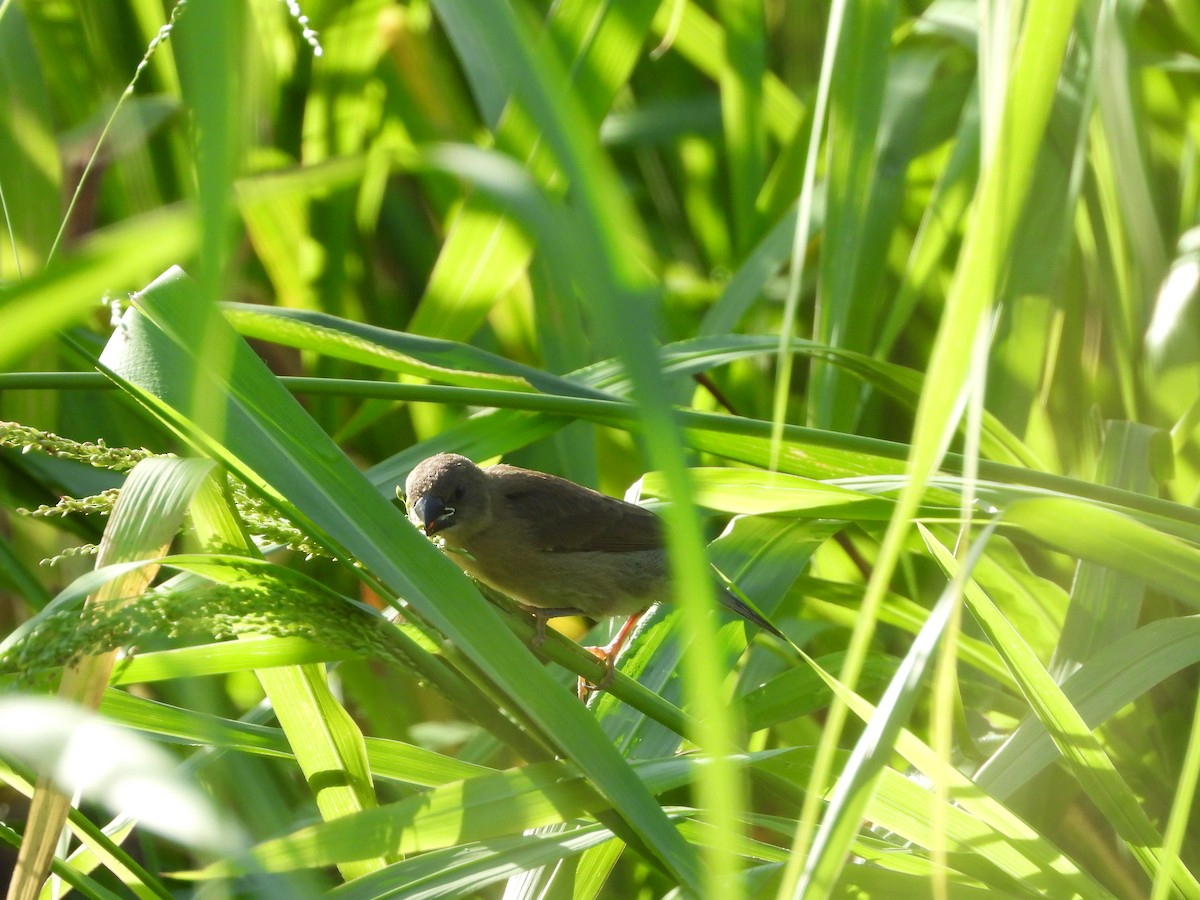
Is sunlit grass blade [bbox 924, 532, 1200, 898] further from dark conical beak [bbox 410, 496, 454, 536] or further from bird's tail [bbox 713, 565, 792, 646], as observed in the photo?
dark conical beak [bbox 410, 496, 454, 536]

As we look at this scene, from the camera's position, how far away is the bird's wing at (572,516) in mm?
2332

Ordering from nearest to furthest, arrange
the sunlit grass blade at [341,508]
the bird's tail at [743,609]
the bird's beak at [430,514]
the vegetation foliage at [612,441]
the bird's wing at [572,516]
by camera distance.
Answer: the vegetation foliage at [612,441], the sunlit grass blade at [341,508], the bird's tail at [743,609], the bird's beak at [430,514], the bird's wing at [572,516]

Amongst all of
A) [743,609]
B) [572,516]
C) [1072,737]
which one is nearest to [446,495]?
[572,516]

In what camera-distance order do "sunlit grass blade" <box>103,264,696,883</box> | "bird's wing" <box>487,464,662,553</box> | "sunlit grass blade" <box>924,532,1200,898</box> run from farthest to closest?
"bird's wing" <box>487,464,662,553</box>, "sunlit grass blade" <box>924,532,1200,898</box>, "sunlit grass blade" <box>103,264,696,883</box>

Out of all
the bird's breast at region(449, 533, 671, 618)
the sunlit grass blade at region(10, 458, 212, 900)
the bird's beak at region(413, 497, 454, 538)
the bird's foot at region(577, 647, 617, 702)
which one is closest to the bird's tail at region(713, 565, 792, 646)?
the bird's foot at region(577, 647, 617, 702)

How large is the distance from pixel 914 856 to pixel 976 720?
0.89 metres

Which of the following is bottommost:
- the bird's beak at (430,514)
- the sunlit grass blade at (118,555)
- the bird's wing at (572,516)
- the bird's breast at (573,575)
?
the bird's breast at (573,575)

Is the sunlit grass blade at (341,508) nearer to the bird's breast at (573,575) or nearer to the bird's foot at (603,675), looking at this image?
the bird's foot at (603,675)

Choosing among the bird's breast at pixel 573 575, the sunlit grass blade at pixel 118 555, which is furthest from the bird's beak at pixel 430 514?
the sunlit grass blade at pixel 118 555

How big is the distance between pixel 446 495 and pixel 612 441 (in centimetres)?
75

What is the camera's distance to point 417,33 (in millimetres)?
3021

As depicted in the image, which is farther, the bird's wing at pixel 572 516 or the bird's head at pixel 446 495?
the bird's wing at pixel 572 516

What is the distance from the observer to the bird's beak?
2.21 m

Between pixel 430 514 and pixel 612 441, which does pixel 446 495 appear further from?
pixel 612 441
